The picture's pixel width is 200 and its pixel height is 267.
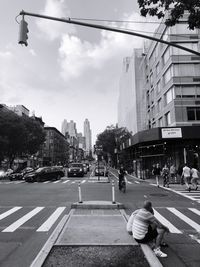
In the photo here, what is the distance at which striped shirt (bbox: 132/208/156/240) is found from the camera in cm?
656

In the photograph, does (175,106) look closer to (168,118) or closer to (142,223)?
(168,118)

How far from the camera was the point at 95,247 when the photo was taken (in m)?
6.44

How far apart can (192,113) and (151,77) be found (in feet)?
51.2

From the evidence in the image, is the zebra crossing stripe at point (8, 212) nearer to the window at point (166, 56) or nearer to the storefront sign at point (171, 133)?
the storefront sign at point (171, 133)

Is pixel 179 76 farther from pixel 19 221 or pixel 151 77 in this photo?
pixel 19 221

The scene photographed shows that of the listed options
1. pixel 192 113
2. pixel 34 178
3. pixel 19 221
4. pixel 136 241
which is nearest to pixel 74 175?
pixel 34 178

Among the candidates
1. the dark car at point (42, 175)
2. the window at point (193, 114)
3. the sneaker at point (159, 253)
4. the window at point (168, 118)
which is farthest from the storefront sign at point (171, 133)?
the sneaker at point (159, 253)

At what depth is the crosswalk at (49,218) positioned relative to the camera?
8.79m

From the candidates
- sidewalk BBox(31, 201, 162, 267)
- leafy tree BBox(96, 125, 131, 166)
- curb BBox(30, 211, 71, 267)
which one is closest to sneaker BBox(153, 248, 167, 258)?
sidewalk BBox(31, 201, 162, 267)

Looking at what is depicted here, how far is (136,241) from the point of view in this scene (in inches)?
267

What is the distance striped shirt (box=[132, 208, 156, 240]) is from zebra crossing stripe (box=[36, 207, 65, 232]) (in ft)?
10.8

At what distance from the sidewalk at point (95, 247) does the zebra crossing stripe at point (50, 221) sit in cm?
61

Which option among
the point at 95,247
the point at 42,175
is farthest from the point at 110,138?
the point at 95,247

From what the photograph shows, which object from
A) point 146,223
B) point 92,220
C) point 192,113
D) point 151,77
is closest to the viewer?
point 146,223
